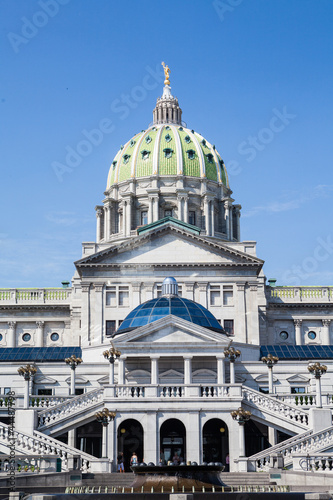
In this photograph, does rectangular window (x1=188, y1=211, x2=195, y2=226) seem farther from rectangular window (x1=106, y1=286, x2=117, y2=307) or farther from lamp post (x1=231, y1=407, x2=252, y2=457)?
lamp post (x1=231, y1=407, x2=252, y2=457)

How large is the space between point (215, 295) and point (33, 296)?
28978 mm

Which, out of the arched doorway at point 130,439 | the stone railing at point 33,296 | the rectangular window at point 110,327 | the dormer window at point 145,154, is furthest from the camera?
the dormer window at point 145,154

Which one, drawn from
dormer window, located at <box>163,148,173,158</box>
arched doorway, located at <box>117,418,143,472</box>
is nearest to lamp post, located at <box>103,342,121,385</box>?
arched doorway, located at <box>117,418,143,472</box>

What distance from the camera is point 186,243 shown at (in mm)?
87750

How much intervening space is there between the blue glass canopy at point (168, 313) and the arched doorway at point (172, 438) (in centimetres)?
1112

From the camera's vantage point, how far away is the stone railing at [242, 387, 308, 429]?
55000 mm

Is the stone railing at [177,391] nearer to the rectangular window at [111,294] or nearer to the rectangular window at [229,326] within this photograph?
the rectangular window at [229,326]

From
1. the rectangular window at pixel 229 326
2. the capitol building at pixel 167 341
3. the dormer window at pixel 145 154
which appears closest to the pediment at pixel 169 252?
the capitol building at pixel 167 341

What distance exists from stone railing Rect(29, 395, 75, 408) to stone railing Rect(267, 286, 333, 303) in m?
49.0

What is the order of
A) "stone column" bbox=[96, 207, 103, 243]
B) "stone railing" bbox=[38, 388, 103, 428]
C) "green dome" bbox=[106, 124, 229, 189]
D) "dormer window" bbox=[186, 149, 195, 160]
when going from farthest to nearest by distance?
"stone column" bbox=[96, 207, 103, 243]
"dormer window" bbox=[186, 149, 195, 160]
"green dome" bbox=[106, 124, 229, 189]
"stone railing" bbox=[38, 388, 103, 428]

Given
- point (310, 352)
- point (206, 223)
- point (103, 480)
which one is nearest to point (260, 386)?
point (310, 352)

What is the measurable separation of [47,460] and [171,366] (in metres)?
21.0

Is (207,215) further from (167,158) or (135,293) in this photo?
(135,293)

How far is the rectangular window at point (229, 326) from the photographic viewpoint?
8556 cm
